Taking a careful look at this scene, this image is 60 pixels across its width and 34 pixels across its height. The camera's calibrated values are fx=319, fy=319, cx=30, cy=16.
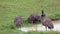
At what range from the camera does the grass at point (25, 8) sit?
17172mm

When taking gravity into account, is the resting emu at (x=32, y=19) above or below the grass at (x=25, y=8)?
below

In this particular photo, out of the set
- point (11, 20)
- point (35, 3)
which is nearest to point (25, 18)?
point (11, 20)

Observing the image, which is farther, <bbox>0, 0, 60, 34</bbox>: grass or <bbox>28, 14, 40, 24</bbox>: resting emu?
<bbox>0, 0, 60, 34</bbox>: grass

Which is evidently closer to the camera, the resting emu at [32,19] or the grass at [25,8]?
the resting emu at [32,19]

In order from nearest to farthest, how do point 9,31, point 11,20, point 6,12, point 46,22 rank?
point 9,31
point 46,22
point 11,20
point 6,12

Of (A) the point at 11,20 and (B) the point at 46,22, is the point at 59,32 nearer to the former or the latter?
(B) the point at 46,22

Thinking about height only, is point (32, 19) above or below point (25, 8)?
below

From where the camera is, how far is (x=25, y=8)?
19.2 metres

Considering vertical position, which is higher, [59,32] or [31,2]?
[31,2]

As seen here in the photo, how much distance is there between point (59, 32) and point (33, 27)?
182 centimetres

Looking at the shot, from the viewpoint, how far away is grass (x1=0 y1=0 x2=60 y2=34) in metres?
17.2

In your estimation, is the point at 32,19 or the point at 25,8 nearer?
the point at 32,19

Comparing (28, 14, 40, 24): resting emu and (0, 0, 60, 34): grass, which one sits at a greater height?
(0, 0, 60, 34): grass

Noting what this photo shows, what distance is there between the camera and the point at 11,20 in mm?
16125
